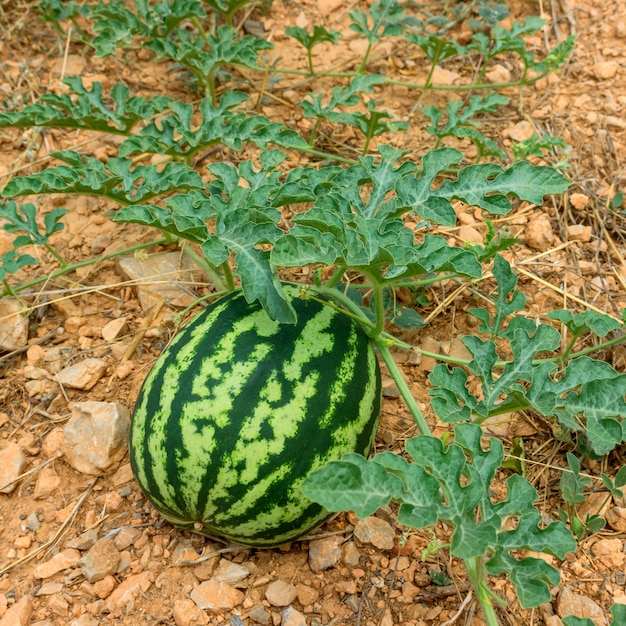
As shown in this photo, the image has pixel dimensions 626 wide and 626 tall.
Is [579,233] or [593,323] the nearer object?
[593,323]

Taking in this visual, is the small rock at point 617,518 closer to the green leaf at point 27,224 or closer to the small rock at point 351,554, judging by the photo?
the small rock at point 351,554

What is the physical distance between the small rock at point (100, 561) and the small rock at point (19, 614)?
6.5 inches

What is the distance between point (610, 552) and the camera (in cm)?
200

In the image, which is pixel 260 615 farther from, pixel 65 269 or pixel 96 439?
pixel 65 269

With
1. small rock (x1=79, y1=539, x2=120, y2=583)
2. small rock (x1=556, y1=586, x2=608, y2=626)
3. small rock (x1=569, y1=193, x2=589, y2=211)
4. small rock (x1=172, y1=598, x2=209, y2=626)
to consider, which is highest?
small rock (x1=569, y1=193, x2=589, y2=211)

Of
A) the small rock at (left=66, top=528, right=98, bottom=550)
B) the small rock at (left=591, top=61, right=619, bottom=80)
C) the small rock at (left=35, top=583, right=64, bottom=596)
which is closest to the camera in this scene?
the small rock at (left=35, top=583, right=64, bottom=596)

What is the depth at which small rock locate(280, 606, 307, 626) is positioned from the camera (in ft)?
6.05

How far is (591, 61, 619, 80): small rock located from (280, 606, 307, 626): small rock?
9.77ft

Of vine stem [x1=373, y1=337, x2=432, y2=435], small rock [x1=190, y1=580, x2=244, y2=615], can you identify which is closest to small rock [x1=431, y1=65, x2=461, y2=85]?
vine stem [x1=373, y1=337, x2=432, y2=435]

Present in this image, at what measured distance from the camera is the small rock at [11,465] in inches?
87.7

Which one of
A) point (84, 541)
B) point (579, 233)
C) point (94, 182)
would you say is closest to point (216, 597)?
point (84, 541)

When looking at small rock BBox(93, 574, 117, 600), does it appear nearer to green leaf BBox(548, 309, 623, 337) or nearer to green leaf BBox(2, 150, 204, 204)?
green leaf BBox(2, 150, 204, 204)

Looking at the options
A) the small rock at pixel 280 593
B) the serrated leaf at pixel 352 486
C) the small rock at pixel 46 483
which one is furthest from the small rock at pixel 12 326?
the serrated leaf at pixel 352 486

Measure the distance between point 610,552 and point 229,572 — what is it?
3.69ft
